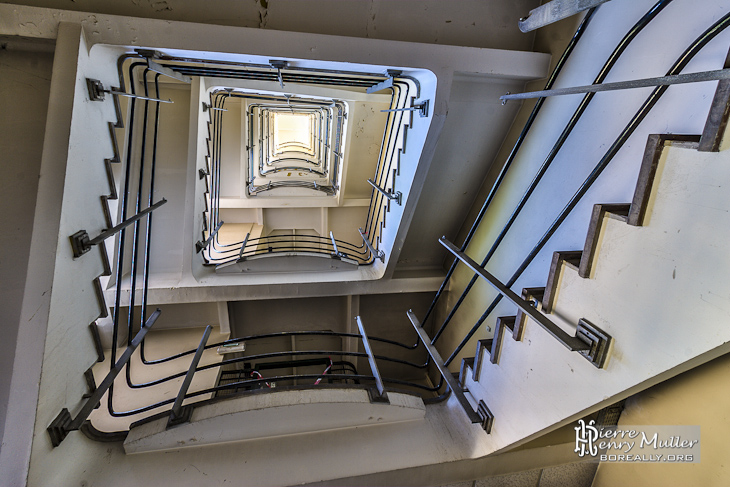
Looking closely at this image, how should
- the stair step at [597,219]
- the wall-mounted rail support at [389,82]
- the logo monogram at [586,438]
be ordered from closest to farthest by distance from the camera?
the stair step at [597,219], the logo monogram at [586,438], the wall-mounted rail support at [389,82]

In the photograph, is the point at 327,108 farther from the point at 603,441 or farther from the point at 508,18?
the point at 603,441

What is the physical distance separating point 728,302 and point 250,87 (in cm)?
389

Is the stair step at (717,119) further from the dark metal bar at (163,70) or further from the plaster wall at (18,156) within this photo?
the plaster wall at (18,156)

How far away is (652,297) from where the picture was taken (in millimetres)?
1050

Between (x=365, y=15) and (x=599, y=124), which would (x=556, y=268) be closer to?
(x=599, y=124)

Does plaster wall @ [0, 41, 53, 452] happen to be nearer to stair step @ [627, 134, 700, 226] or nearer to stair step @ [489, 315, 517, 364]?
stair step @ [489, 315, 517, 364]

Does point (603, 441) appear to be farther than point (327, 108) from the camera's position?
No

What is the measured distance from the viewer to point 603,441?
215cm

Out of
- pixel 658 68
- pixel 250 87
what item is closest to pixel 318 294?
pixel 250 87

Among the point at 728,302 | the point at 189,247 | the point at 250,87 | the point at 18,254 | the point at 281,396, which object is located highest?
the point at 250,87

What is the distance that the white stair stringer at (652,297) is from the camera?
0.91m

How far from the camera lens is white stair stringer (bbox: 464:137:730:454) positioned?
35.8 inches

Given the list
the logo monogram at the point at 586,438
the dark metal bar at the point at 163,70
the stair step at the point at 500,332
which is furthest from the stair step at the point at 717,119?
the dark metal bar at the point at 163,70

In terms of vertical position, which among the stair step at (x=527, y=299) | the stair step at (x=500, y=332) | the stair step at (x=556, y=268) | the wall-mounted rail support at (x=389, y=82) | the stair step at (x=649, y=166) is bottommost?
the stair step at (x=500, y=332)
